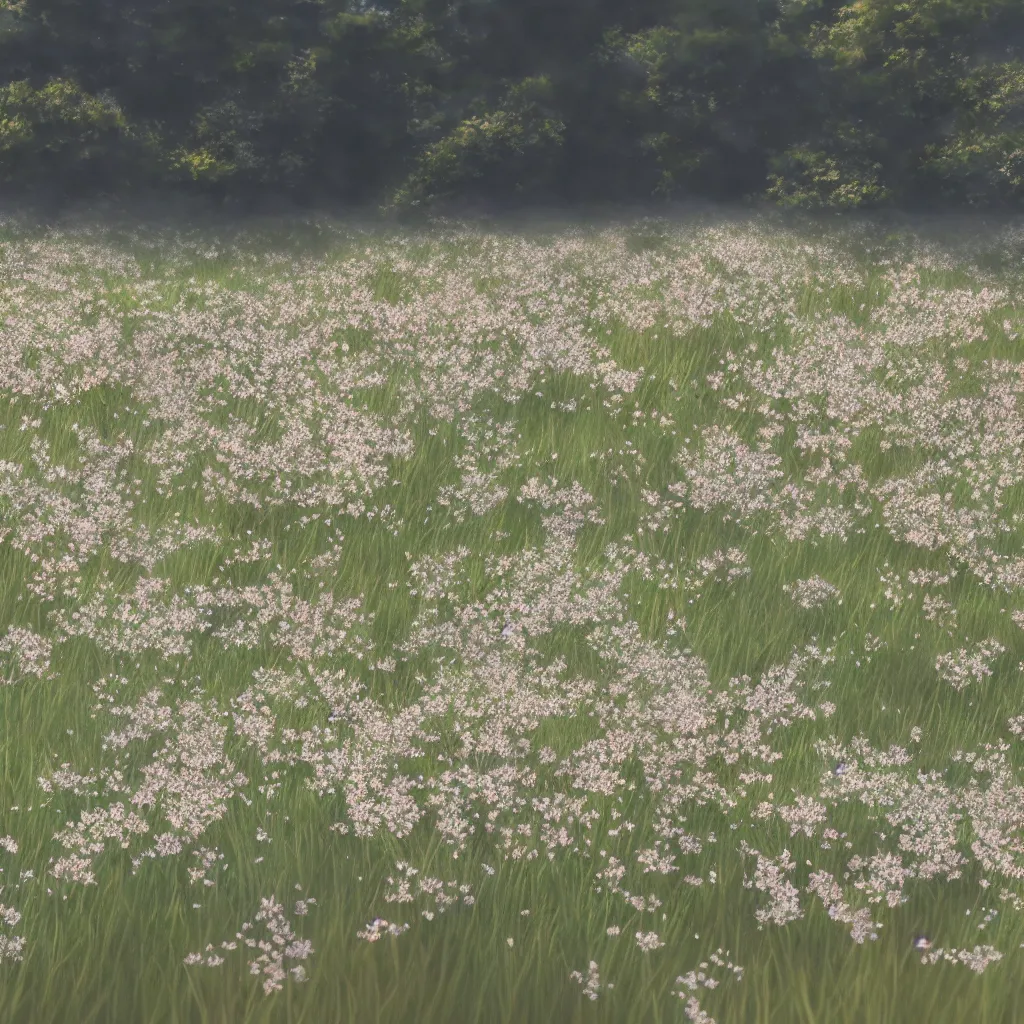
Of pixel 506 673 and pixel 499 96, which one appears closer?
pixel 506 673

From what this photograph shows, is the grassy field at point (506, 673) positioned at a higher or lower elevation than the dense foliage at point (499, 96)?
lower

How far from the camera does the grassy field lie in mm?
3400

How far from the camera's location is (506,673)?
14.7 feet

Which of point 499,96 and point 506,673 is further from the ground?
point 499,96

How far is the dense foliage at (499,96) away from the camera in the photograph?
19406 millimetres

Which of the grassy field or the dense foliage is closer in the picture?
the grassy field

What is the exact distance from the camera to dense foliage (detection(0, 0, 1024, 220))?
1941cm

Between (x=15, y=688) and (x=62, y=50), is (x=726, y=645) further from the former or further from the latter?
(x=62, y=50)

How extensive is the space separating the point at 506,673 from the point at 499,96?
17463mm

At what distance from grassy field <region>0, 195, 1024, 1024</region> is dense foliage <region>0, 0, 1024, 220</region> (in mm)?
11418

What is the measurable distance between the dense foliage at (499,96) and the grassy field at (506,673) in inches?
450

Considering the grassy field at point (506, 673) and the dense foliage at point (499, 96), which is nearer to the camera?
the grassy field at point (506, 673)

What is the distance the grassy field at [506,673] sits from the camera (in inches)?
134

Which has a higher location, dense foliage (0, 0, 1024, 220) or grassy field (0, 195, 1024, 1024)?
dense foliage (0, 0, 1024, 220)
